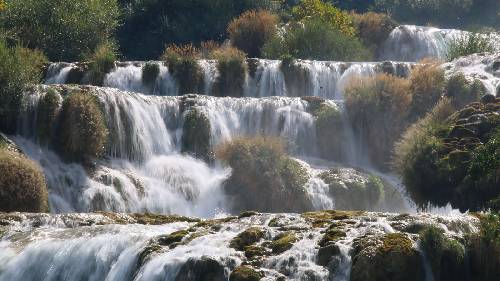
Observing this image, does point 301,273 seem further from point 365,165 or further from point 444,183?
point 365,165

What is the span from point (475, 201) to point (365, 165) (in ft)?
30.9

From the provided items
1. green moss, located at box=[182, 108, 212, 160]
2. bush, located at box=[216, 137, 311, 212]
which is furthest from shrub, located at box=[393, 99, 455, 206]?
green moss, located at box=[182, 108, 212, 160]

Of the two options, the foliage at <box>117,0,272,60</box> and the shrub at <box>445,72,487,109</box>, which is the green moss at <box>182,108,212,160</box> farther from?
the foliage at <box>117,0,272,60</box>

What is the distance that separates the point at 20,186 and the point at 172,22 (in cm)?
2909

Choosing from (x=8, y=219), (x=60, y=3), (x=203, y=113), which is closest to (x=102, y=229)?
(x=8, y=219)

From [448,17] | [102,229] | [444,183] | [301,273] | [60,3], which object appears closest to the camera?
[301,273]

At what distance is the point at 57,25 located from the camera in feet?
127

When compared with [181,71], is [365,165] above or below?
below

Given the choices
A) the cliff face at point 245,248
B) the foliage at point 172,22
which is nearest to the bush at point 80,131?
the cliff face at point 245,248

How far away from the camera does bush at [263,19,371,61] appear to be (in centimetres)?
3962

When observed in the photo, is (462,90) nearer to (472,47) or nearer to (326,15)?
(472,47)

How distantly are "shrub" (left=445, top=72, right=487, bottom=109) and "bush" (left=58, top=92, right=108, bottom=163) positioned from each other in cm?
975

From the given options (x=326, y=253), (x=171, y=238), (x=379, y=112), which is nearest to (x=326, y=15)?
(x=379, y=112)

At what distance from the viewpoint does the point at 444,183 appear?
824 inches
